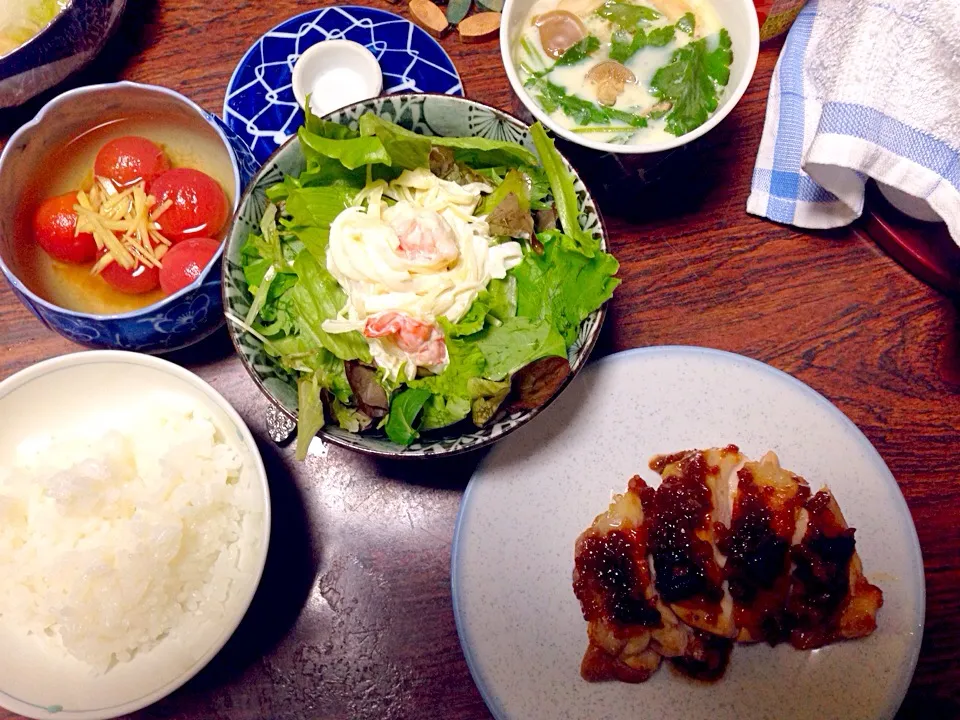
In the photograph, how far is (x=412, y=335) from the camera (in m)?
1.21

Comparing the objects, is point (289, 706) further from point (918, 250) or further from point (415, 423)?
point (918, 250)

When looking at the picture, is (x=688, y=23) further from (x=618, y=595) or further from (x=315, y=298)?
(x=618, y=595)

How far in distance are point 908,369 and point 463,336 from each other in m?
0.99

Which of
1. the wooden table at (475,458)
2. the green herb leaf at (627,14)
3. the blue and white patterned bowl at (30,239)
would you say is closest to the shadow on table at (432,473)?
the wooden table at (475,458)

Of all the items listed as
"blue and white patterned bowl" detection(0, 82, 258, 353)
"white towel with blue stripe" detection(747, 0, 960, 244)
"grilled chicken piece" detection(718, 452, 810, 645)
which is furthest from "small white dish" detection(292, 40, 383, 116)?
"grilled chicken piece" detection(718, 452, 810, 645)

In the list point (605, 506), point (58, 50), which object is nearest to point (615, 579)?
point (605, 506)

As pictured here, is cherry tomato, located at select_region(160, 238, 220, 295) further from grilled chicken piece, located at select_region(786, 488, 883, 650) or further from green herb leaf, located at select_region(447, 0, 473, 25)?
grilled chicken piece, located at select_region(786, 488, 883, 650)

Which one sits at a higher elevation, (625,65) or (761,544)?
(625,65)

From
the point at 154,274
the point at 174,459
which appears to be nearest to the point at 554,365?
the point at 174,459

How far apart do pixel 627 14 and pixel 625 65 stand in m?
0.10

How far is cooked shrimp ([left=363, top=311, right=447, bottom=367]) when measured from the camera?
1.21 meters

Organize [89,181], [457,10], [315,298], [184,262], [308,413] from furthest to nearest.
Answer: [457,10] < [89,181] < [184,262] < [315,298] < [308,413]

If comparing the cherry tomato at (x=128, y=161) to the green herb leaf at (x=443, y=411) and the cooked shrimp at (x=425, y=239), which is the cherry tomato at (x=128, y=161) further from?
the green herb leaf at (x=443, y=411)

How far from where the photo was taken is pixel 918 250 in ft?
5.01
